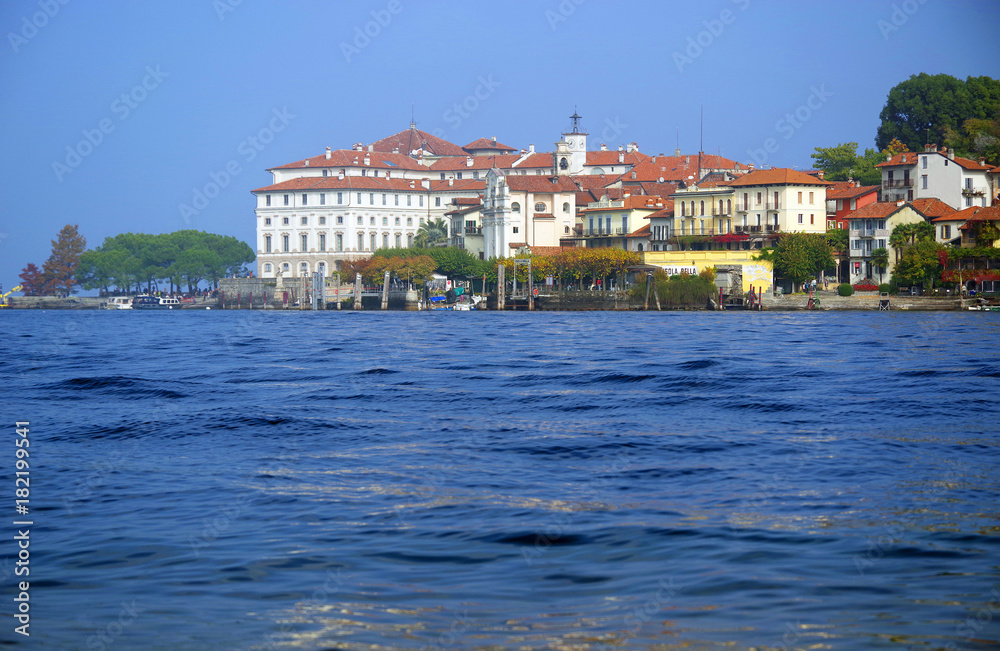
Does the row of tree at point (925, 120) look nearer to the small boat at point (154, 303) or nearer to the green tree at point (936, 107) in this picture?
the green tree at point (936, 107)

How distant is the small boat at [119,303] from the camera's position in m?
123

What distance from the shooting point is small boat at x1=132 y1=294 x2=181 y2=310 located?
11850 centimetres

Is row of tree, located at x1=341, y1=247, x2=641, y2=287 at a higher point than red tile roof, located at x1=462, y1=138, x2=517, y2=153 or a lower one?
lower

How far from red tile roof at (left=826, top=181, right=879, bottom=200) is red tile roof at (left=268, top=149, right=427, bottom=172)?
187ft

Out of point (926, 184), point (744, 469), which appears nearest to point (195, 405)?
point (744, 469)

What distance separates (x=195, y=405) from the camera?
18.2m

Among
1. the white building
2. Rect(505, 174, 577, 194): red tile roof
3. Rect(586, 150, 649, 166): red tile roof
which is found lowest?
the white building

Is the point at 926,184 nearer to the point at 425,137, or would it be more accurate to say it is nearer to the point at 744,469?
the point at 744,469

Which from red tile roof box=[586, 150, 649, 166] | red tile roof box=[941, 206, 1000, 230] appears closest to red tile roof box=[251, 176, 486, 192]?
red tile roof box=[586, 150, 649, 166]

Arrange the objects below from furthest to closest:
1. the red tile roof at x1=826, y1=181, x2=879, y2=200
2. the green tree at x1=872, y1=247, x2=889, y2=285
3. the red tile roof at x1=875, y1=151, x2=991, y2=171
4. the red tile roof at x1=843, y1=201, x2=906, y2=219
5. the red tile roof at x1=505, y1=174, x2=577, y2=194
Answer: the red tile roof at x1=505, y1=174, x2=577, y2=194 < the red tile roof at x1=826, y1=181, x2=879, y2=200 < the red tile roof at x1=875, y1=151, x2=991, y2=171 < the red tile roof at x1=843, y1=201, x2=906, y2=219 < the green tree at x1=872, y1=247, x2=889, y2=285

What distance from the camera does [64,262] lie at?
146 m

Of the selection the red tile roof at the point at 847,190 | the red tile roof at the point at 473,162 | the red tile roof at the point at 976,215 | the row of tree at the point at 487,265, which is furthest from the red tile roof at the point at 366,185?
the red tile roof at the point at 976,215

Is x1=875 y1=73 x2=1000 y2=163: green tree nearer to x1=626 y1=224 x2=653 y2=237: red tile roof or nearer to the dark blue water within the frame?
x1=626 y1=224 x2=653 y2=237: red tile roof

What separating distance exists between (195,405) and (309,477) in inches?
299
